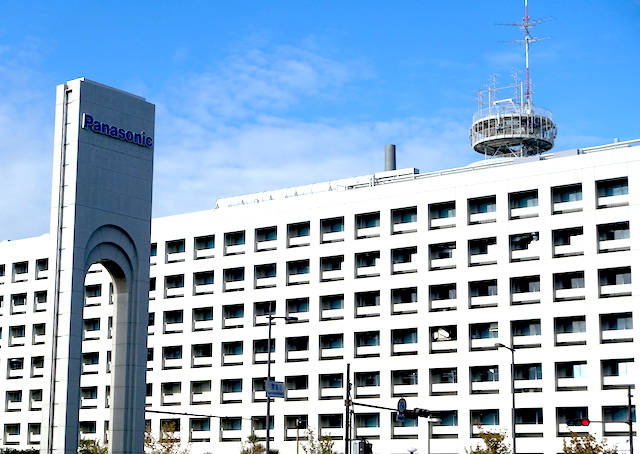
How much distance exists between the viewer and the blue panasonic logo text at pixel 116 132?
2411 inches

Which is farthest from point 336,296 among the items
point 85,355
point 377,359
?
point 85,355

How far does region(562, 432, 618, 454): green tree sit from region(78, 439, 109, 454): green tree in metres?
46.8

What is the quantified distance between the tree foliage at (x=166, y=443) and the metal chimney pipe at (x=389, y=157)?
35974mm

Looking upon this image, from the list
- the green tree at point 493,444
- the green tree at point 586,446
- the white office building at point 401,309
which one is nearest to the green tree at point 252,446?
the white office building at point 401,309

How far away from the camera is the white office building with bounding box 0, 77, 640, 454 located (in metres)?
88.7

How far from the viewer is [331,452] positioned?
97.1 meters

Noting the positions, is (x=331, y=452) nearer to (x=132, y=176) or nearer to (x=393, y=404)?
(x=393, y=404)

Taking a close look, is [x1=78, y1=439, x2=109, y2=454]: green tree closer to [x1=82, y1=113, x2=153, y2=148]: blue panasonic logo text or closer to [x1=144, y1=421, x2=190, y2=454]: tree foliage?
[x1=144, y1=421, x2=190, y2=454]: tree foliage

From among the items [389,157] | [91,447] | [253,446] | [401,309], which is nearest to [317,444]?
[253,446]

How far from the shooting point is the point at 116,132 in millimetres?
62938

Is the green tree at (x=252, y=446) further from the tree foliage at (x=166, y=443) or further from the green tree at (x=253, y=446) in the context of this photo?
the tree foliage at (x=166, y=443)

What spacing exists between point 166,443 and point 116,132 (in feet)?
172

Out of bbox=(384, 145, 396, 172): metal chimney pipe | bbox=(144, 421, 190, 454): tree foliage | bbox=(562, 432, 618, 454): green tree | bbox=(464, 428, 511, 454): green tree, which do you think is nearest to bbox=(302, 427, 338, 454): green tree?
bbox=(144, 421, 190, 454): tree foliage

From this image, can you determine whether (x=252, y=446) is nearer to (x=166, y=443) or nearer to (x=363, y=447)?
(x=166, y=443)
